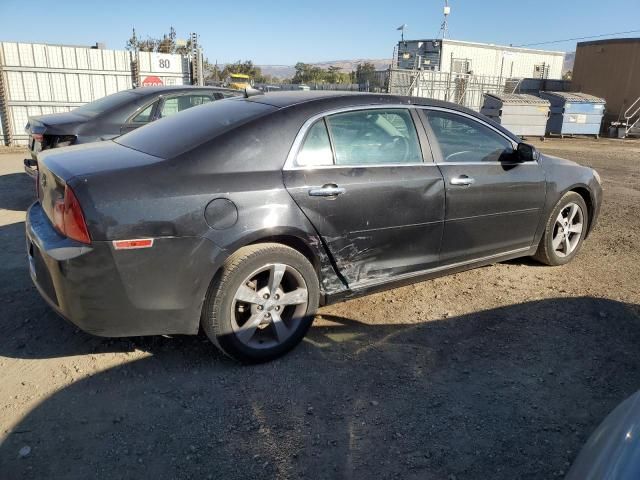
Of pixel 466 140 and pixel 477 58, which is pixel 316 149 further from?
pixel 477 58

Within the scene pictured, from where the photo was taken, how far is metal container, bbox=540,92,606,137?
20141mm

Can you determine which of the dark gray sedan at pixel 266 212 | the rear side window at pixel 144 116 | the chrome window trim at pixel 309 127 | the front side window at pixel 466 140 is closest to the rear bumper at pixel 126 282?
the dark gray sedan at pixel 266 212

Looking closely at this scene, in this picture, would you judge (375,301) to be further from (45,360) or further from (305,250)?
(45,360)

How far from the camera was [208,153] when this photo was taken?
3.11 m

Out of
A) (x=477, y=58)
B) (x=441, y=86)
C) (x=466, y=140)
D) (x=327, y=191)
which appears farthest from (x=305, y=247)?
(x=477, y=58)

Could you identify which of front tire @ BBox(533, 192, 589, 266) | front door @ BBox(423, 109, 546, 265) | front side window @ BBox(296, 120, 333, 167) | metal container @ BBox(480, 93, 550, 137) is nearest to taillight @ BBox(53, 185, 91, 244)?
front side window @ BBox(296, 120, 333, 167)

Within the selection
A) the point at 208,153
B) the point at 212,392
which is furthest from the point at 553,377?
the point at 208,153

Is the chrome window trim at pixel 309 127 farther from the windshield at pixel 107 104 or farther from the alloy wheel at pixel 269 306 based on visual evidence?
the windshield at pixel 107 104

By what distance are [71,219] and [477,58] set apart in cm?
3048

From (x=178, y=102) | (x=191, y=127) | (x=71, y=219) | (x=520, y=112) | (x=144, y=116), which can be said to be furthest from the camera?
(x=520, y=112)

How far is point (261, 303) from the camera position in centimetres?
323

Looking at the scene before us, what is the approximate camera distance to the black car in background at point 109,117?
6523 mm

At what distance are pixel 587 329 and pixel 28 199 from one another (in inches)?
280

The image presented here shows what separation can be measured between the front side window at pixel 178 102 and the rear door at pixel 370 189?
174 inches
